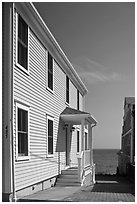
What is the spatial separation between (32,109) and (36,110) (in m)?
0.52

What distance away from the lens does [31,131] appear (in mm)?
11211

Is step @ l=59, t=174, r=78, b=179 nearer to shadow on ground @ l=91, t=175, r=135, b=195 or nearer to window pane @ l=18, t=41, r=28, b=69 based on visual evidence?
shadow on ground @ l=91, t=175, r=135, b=195

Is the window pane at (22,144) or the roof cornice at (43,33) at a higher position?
the roof cornice at (43,33)

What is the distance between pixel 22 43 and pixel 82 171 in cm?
747

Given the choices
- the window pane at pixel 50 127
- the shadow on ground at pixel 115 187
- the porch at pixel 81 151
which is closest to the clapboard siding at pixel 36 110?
the window pane at pixel 50 127

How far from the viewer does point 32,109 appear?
11.4 m

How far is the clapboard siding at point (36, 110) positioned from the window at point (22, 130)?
24 centimetres

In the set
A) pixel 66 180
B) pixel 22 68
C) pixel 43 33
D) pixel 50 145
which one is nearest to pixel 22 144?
pixel 22 68

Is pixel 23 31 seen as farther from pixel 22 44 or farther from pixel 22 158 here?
pixel 22 158

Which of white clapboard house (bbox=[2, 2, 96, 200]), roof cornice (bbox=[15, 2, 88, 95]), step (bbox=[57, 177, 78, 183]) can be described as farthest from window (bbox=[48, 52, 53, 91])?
step (bbox=[57, 177, 78, 183])

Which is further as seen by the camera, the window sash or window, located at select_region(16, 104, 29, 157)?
the window sash

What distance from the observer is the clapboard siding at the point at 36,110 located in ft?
33.2

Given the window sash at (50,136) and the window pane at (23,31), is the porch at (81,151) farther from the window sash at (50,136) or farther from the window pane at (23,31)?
the window pane at (23,31)

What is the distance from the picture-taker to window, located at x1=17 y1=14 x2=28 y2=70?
10.3 m
